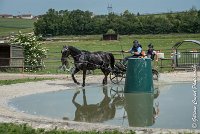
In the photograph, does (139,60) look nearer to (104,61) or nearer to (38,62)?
(104,61)

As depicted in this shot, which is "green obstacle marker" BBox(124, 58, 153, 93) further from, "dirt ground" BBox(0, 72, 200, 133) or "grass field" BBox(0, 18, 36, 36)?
Answer: "grass field" BBox(0, 18, 36, 36)

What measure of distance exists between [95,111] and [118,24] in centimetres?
10156

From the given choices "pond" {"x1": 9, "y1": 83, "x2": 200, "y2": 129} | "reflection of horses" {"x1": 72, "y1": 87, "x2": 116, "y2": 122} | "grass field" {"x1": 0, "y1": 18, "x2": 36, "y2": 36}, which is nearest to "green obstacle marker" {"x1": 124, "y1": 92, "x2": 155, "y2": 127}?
"pond" {"x1": 9, "y1": 83, "x2": 200, "y2": 129}

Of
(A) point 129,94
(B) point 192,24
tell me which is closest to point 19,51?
(A) point 129,94

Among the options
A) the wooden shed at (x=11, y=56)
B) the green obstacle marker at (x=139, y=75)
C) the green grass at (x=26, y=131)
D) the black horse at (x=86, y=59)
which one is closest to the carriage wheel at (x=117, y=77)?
the black horse at (x=86, y=59)

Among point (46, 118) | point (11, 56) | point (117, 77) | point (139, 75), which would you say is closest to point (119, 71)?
point (117, 77)

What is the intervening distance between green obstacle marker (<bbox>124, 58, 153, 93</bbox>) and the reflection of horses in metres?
1.50

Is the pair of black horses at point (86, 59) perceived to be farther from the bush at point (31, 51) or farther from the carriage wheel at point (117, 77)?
the bush at point (31, 51)

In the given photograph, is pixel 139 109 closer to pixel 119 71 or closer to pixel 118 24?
pixel 119 71

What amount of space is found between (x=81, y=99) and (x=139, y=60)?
2607mm

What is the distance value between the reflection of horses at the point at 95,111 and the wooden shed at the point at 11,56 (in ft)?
58.5

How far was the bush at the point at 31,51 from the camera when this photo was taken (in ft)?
111

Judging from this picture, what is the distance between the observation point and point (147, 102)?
14594 mm

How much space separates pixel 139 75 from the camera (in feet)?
54.2
